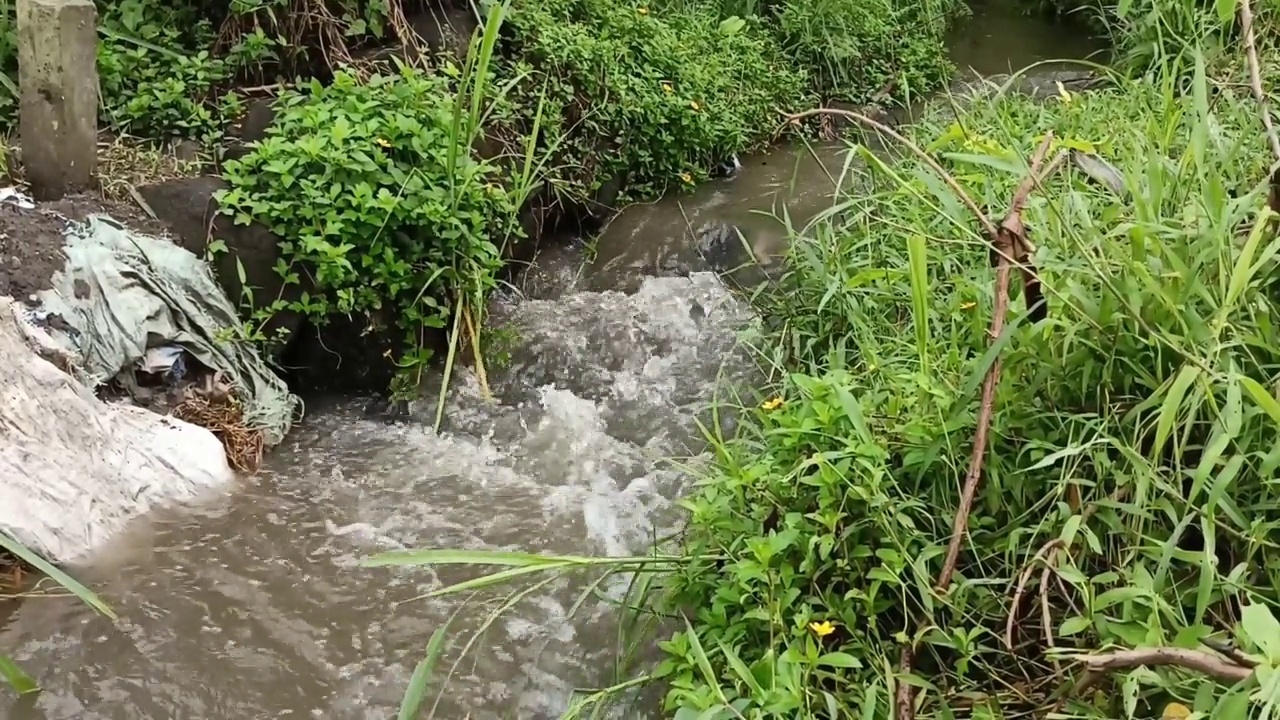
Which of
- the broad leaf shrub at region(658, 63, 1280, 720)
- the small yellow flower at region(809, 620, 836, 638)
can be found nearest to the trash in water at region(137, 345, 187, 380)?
the broad leaf shrub at region(658, 63, 1280, 720)

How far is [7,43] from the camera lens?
380 centimetres

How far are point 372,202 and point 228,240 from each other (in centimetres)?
60

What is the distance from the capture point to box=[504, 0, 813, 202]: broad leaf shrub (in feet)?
15.7

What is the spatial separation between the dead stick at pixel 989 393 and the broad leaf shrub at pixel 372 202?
81.7 inches

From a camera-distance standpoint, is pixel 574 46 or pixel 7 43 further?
pixel 574 46

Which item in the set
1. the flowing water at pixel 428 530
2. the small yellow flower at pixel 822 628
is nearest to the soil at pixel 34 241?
the flowing water at pixel 428 530

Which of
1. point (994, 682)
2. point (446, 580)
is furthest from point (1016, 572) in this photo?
point (446, 580)

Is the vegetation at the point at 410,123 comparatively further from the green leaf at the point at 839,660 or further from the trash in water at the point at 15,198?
the green leaf at the point at 839,660

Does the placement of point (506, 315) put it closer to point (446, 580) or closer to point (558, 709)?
point (446, 580)

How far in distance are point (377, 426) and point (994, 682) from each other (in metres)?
2.52

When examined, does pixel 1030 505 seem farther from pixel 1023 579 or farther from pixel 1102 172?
pixel 1102 172

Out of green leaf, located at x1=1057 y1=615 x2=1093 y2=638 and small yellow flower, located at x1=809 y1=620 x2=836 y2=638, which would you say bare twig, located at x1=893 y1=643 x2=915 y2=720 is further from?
green leaf, located at x1=1057 y1=615 x2=1093 y2=638

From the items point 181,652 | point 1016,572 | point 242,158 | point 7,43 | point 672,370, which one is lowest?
point 672,370

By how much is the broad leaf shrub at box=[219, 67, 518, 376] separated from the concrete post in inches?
19.8
